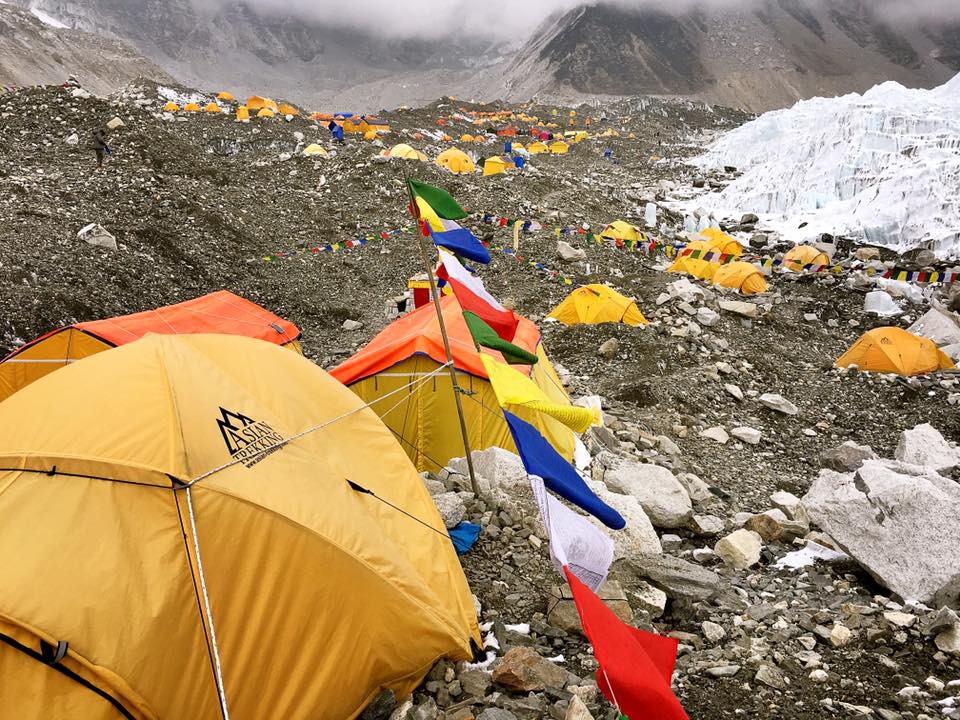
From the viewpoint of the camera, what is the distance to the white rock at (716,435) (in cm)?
923

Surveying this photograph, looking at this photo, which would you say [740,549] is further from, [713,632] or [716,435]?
[716,435]

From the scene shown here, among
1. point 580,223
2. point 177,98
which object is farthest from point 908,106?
point 177,98

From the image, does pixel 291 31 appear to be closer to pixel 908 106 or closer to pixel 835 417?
pixel 908 106

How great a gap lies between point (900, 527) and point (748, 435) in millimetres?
4474

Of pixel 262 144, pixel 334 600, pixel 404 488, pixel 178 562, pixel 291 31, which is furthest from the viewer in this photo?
pixel 291 31

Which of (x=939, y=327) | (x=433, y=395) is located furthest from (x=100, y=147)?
(x=939, y=327)

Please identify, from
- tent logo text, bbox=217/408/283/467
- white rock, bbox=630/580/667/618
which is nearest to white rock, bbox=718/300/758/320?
white rock, bbox=630/580/667/618

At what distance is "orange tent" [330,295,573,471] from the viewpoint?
697 cm

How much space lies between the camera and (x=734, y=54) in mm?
130875

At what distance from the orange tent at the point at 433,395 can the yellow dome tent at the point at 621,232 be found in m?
11.9

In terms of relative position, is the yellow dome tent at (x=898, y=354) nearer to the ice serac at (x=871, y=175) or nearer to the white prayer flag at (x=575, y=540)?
the white prayer flag at (x=575, y=540)

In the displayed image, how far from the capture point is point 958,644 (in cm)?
379

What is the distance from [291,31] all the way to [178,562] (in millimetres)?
230727

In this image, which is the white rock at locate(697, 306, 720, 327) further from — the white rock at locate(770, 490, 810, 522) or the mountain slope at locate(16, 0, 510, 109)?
the mountain slope at locate(16, 0, 510, 109)
